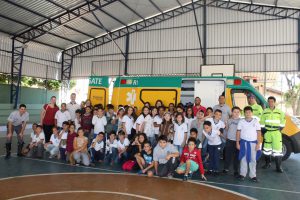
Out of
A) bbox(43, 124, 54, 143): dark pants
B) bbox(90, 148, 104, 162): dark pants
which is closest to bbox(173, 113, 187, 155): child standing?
bbox(90, 148, 104, 162): dark pants

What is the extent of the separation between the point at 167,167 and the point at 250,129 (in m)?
1.96

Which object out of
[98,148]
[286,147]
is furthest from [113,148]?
[286,147]

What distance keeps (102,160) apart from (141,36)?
15.6 m

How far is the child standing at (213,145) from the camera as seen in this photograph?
6.38m

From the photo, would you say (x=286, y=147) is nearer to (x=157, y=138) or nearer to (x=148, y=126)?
(x=157, y=138)

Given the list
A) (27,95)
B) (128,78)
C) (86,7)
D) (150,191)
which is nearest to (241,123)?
(150,191)

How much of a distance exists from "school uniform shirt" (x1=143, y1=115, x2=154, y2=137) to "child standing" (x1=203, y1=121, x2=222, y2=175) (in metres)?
1.57

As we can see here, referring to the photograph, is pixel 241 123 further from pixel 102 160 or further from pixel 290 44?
pixel 290 44

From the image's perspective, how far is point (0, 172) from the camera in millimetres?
6035

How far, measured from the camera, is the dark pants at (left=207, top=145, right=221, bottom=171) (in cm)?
645

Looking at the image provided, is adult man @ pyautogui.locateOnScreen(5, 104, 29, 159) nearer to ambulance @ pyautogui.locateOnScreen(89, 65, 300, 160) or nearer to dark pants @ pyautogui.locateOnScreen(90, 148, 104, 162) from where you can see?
dark pants @ pyautogui.locateOnScreen(90, 148, 104, 162)

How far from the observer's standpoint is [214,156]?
646 cm

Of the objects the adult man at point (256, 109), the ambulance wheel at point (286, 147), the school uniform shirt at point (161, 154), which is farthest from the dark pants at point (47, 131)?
the ambulance wheel at point (286, 147)

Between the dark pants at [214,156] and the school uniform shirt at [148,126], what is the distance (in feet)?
5.33
